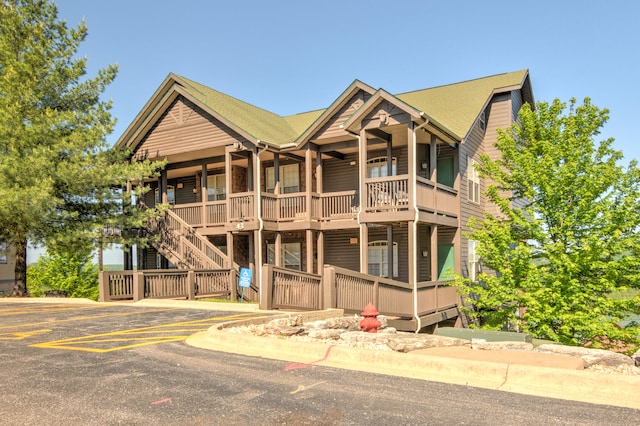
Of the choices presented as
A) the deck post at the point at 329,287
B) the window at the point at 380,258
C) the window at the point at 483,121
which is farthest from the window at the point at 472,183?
the deck post at the point at 329,287

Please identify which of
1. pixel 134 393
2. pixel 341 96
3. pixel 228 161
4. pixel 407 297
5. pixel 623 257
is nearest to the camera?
pixel 134 393

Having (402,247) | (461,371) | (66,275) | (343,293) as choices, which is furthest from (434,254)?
(66,275)

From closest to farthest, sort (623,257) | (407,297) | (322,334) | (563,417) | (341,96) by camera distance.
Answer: (563,417), (322,334), (623,257), (407,297), (341,96)

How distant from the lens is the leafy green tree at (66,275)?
103 ft

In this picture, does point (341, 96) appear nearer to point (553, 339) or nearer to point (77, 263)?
point (553, 339)

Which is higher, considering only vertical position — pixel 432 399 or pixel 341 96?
pixel 341 96

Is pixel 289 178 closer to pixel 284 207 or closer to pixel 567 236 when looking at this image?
pixel 284 207

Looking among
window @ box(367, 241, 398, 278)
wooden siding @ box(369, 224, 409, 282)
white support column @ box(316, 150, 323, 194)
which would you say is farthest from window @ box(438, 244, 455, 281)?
white support column @ box(316, 150, 323, 194)

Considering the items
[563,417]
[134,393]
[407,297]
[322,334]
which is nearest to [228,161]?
[407,297]

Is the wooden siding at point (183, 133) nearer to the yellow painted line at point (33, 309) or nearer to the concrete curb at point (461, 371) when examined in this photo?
the yellow painted line at point (33, 309)

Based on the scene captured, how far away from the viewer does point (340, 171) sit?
912 inches

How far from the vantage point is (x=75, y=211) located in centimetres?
2145

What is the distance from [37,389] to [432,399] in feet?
15.0

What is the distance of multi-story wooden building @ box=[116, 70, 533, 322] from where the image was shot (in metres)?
17.7
